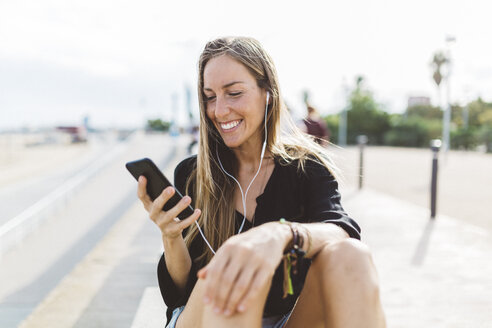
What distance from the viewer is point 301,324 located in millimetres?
1672

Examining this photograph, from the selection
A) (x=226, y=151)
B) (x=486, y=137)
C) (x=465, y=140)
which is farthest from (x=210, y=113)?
(x=465, y=140)

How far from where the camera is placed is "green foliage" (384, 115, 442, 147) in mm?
36906

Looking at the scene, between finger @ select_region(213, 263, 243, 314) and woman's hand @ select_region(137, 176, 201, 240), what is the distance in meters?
0.39

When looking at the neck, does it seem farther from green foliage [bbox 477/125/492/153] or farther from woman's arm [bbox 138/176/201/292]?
green foliage [bbox 477/125/492/153]

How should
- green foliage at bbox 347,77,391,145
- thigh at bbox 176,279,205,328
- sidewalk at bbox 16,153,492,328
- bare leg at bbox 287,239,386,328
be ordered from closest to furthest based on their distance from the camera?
bare leg at bbox 287,239,386,328 → thigh at bbox 176,279,205,328 → sidewalk at bbox 16,153,492,328 → green foliage at bbox 347,77,391,145

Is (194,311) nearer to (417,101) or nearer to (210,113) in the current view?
(210,113)

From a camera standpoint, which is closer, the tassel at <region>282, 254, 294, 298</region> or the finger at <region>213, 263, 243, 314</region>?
the finger at <region>213, 263, 243, 314</region>

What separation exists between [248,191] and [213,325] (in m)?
0.76

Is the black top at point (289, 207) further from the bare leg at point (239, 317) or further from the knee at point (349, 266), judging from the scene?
the bare leg at point (239, 317)

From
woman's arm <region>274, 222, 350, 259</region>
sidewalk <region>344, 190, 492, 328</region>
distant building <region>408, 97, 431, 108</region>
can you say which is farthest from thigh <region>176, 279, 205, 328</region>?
distant building <region>408, 97, 431, 108</region>

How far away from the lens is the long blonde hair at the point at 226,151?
184 centimetres

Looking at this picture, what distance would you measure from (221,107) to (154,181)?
0.43m

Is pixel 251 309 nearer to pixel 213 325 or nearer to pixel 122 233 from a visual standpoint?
pixel 213 325

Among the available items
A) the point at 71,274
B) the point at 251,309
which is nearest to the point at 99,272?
the point at 71,274
